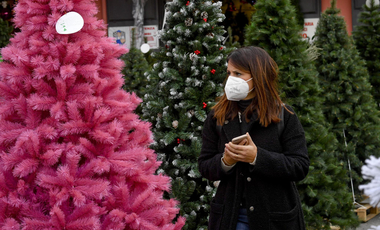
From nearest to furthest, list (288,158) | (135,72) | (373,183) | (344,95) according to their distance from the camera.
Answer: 1. (373,183)
2. (288,158)
3. (344,95)
4. (135,72)

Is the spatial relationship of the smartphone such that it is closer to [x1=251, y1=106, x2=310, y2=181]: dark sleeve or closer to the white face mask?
[x1=251, y1=106, x2=310, y2=181]: dark sleeve

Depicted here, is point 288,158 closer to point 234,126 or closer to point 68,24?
point 234,126

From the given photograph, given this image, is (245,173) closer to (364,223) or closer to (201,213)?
(201,213)

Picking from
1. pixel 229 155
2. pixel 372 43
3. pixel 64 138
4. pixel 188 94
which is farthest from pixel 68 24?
pixel 372 43

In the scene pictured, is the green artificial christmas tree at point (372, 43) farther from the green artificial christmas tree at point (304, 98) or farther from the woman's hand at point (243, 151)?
the woman's hand at point (243, 151)

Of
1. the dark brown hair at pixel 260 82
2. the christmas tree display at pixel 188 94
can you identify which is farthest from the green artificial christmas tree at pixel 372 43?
the dark brown hair at pixel 260 82

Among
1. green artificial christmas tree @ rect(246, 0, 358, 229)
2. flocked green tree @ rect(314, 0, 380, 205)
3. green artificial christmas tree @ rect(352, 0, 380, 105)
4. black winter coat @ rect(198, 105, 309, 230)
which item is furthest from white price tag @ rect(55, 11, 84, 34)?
green artificial christmas tree @ rect(352, 0, 380, 105)

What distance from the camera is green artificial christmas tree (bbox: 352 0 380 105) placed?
6.88 meters

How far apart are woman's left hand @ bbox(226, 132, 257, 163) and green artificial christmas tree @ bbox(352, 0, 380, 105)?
543 centimetres

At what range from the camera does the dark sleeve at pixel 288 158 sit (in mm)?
2096

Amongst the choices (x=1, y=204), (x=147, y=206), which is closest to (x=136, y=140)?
(x=147, y=206)

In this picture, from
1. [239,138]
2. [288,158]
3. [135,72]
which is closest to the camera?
[239,138]

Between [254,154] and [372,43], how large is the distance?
578cm

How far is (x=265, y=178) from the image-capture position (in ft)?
7.13
